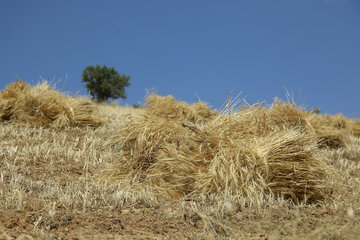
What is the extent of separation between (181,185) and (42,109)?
17.1ft

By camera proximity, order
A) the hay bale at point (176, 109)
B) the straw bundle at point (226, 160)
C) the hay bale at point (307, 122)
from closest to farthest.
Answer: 1. the straw bundle at point (226, 160)
2. the hay bale at point (307, 122)
3. the hay bale at point (176, 109)

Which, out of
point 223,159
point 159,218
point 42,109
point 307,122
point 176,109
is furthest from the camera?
point 176,109

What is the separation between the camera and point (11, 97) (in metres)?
8.24

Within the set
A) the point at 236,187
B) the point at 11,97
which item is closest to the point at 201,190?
the point at 236,187

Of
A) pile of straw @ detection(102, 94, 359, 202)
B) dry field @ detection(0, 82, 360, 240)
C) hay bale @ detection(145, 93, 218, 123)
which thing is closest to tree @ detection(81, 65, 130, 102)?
hay bale @ detection(145, 93, 218, 123)

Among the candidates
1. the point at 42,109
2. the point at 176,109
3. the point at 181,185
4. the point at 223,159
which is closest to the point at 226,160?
the point at 223,159

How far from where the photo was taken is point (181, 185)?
3.77m

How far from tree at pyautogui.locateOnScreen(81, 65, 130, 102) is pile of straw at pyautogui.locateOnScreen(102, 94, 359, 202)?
18.1m

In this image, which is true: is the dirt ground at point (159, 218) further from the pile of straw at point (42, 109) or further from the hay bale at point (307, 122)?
the pile of straw at point (42, 109)

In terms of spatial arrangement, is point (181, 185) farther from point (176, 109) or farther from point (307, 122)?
point (176, 109)

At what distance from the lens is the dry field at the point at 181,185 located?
2.39m

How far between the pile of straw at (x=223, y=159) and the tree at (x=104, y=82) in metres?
18.1

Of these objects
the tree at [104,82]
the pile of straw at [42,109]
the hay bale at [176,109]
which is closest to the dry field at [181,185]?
the pile of straw at [42,109]

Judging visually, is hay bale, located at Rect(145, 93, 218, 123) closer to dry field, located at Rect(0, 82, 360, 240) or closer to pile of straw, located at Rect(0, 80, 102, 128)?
pile of straw, located at Rect(0, 80, 102, 128)
